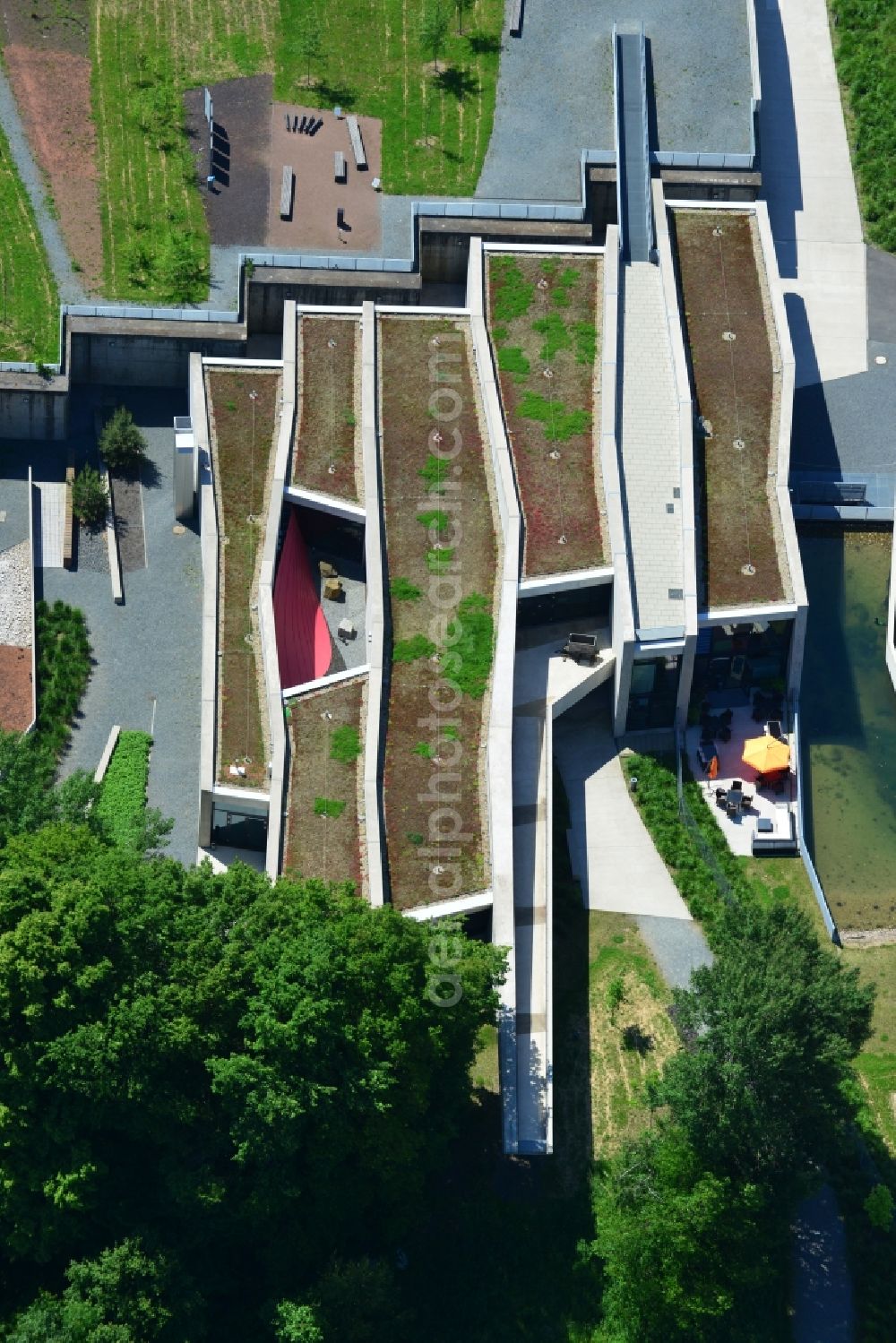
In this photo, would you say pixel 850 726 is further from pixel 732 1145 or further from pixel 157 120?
pixel 157 120

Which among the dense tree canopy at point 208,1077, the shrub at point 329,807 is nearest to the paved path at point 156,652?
the shrub at point 329,807

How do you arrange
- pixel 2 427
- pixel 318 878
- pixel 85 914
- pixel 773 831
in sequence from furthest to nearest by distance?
pixel 2 427, pixel 773 831, pixel 318 878, pixel 85 914

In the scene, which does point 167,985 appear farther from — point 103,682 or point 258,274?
point 258,274

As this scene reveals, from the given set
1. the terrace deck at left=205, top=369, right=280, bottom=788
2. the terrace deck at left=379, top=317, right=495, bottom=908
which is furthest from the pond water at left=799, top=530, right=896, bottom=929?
the terrace deck at left=205, top=369, right=280, bottom=788

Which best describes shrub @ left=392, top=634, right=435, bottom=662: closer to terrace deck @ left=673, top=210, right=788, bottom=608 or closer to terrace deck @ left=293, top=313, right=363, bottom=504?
terrace deck @ left=293, top=313, right=363, bottom=504

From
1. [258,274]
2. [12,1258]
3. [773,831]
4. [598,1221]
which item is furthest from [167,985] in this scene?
[258,274]
